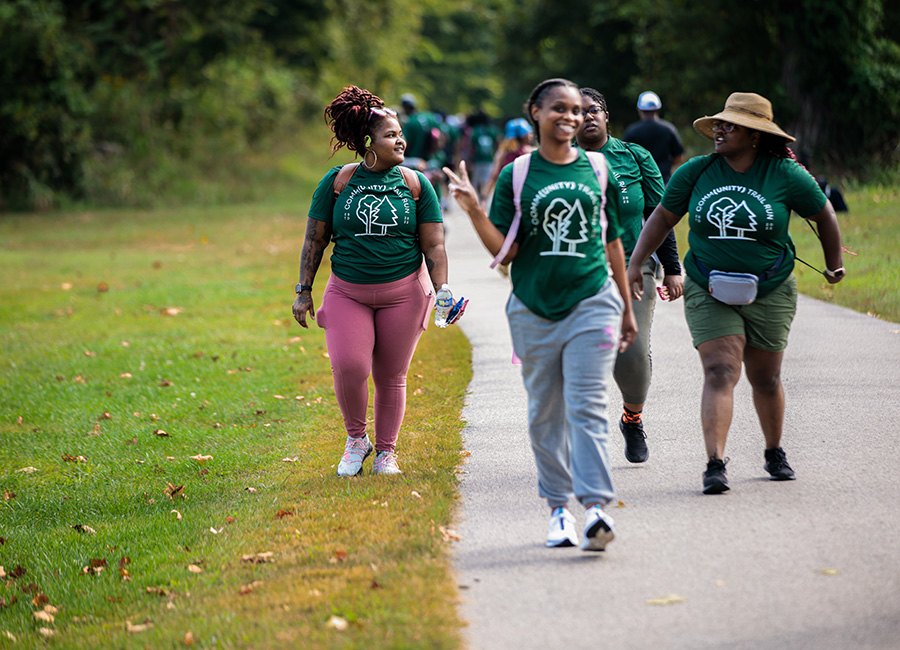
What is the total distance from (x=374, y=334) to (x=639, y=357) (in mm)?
1472

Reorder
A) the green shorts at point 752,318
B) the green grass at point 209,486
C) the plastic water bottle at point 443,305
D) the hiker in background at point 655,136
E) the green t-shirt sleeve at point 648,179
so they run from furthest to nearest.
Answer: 1. the hiker in background at point 655,136
2. the green t-shirt sleeve at point 648,179
3. the plastic water bottle at point 443,305
4. the green shorts at point 752,318
5. the green grass at point 209,486

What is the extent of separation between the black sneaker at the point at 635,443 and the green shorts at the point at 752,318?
88 cm

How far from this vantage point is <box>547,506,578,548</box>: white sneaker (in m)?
4.61

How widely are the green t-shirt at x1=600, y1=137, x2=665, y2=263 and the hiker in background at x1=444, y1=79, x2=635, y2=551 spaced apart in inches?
51.5

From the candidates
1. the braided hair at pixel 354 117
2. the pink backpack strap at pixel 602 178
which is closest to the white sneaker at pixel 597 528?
the pink backpack strap at pixel 602 178

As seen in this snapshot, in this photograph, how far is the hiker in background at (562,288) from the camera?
174 inches

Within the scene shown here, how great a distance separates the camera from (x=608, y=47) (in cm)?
3691

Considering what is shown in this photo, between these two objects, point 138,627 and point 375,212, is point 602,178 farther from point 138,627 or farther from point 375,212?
point 138,627

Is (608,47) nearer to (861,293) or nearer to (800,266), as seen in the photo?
(800,266)

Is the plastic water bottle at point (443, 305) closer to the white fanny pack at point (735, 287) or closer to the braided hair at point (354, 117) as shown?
the braided hair at point (354, 117)

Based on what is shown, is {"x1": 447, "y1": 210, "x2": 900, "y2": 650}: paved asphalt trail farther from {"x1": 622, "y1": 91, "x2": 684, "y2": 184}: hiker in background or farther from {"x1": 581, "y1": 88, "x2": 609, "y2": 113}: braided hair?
{"x1": 622, "y1": 91, "x2": 684, "y2": 184}: hiker in background

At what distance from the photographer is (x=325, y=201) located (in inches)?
226

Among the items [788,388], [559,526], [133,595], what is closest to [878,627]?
[559,526]

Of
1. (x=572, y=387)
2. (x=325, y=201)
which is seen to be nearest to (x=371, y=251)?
(x=325, y=201)
